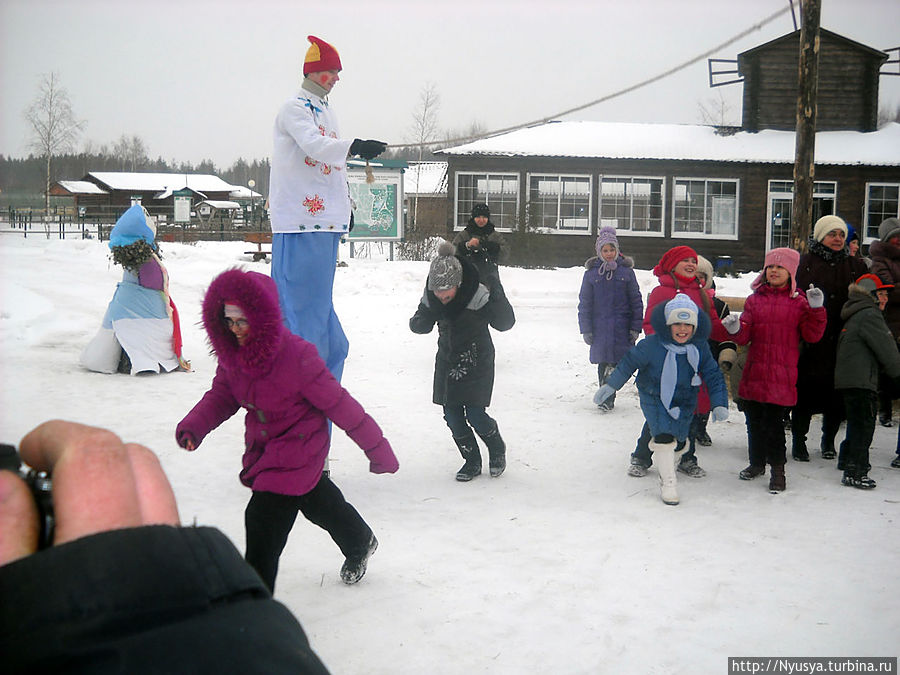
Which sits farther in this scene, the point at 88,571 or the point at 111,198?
the point at 111,198

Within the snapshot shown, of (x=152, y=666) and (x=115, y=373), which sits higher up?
(x=152, y=666)

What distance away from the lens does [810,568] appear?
412 cm

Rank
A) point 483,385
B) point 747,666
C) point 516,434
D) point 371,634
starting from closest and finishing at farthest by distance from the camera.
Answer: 1. point 747,666
2. point 371,634
3. point 483,385
4. point 516,434

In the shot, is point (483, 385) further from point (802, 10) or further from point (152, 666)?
point (802, 10)

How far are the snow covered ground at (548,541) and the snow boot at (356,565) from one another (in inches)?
2.4

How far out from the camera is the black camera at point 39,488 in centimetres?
53

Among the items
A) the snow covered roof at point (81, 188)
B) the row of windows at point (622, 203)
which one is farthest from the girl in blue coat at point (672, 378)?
the snow covered roof at point (81, 188)

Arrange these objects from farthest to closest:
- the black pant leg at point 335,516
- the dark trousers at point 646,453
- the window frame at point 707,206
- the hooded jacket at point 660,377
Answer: the window frame at point 707,206, the dark trousers at point 646,453, the hooded jacket at point 660,377, the black pant leg at point 335,516

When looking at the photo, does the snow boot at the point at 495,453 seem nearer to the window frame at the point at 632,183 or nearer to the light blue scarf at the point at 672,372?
the light blue scarf at the point at 672,372

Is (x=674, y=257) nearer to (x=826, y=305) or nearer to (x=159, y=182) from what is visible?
(x=826, y=305)

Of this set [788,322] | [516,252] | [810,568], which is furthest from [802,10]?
[516,252]

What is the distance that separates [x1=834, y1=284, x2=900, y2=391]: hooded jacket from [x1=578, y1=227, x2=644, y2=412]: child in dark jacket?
7.39 feet

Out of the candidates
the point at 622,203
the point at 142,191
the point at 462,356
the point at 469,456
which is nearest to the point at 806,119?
the point at 462,356

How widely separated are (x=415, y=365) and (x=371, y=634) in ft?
19.9
